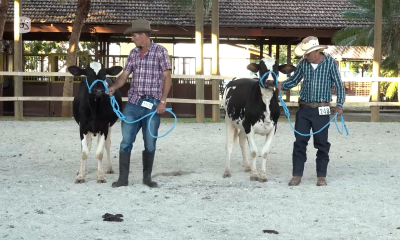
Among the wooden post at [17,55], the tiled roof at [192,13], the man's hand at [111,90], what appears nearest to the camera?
the man's hand at [111,90]

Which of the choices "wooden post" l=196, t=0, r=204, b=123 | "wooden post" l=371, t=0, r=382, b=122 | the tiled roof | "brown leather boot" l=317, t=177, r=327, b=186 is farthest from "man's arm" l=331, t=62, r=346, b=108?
the tiled roof

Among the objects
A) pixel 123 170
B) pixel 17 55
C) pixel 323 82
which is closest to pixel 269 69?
pixel 323 82

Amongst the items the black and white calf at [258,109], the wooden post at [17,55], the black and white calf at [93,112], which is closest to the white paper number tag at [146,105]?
the black and white calf at [93,112]

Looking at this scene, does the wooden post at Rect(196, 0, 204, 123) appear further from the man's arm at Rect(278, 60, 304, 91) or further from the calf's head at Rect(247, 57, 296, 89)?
the man's arm at Rect(278, 60, 304, 91)

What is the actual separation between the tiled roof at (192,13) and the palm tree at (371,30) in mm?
314

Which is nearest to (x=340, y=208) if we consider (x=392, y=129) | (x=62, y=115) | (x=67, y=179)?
(x=67, y=179)

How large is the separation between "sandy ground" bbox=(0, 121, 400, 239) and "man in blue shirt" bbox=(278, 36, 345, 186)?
1.11 ft

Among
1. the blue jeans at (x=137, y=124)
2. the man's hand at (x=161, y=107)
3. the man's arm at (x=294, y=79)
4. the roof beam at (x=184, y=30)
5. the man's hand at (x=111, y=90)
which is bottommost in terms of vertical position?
the blue jeans at (x=137, y=124)

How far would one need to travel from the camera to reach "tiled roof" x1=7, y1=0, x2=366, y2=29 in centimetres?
2136

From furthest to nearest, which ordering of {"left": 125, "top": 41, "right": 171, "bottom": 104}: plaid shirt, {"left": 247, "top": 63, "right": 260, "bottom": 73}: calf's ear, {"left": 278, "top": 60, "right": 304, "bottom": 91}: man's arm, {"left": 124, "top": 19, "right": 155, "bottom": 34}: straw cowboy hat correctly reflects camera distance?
1. {"left": 247, "top": 63, "right": 260, "bottom": 73}: calf's ear
2. {"left": 278, "top": 60, "right": 304, "bottom": 91}: man's arm
3. {"left": 125, "top": 41, "right": 171, "bottom": 104}: plaid shirt
4. {"left": 124, "top": 19, "right": 155, "bottom": 34}: straw cowboy hat

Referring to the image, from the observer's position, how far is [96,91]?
7875 mm

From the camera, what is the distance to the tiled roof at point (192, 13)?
70.1 feet

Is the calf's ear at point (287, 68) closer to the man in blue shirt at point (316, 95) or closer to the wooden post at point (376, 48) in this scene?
the man in blue shirt at point (316, 95)

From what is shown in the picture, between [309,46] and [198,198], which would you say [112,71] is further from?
[309,46]
